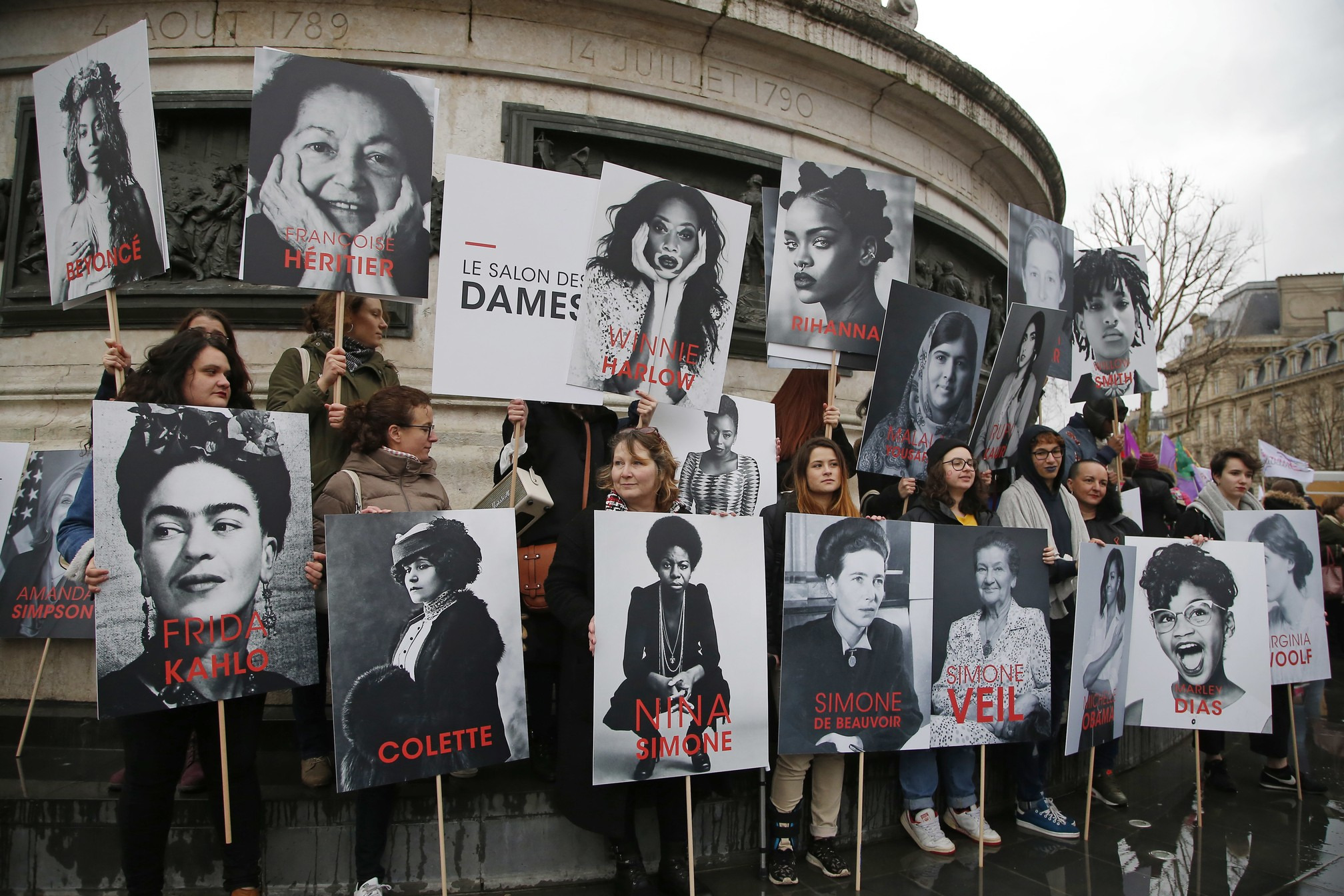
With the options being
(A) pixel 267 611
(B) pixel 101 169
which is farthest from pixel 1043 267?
(B) pixel 101 169

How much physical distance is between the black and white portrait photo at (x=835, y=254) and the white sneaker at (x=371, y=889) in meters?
3.31

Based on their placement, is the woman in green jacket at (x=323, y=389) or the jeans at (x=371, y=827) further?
the woman in green jacket at (x=323, y=389)

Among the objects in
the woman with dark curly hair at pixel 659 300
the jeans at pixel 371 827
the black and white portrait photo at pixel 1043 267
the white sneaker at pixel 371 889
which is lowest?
the white sneaker at pixel 371 889

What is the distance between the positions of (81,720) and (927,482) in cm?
465

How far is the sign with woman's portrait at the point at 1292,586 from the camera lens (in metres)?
5.32

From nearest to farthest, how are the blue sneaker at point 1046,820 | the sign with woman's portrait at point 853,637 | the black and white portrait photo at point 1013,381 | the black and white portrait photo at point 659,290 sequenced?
the sign with woman's portrait at point 853,637 → the black and white portrait photo at point 659,290 → the blue sneaker at point 1046,820 → the black and white portrait photo at point 1013,381

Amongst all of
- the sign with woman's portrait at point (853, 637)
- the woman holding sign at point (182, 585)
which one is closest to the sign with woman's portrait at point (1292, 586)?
the sign with woman's portrait at point (853, 637)

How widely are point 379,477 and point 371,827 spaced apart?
4.47 ft

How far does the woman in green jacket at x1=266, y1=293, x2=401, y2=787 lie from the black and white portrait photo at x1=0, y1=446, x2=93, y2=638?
5.86 feet

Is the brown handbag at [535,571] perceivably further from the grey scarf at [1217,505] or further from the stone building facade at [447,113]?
the grey scarf at [1217,505]

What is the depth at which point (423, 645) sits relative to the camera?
316 cm

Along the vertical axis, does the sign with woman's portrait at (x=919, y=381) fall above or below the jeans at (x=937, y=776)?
above

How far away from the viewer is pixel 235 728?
316cm

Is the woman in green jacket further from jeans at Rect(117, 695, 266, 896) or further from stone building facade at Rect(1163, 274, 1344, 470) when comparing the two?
stone building facade at Rect(1163, 274, 1344, 470)
